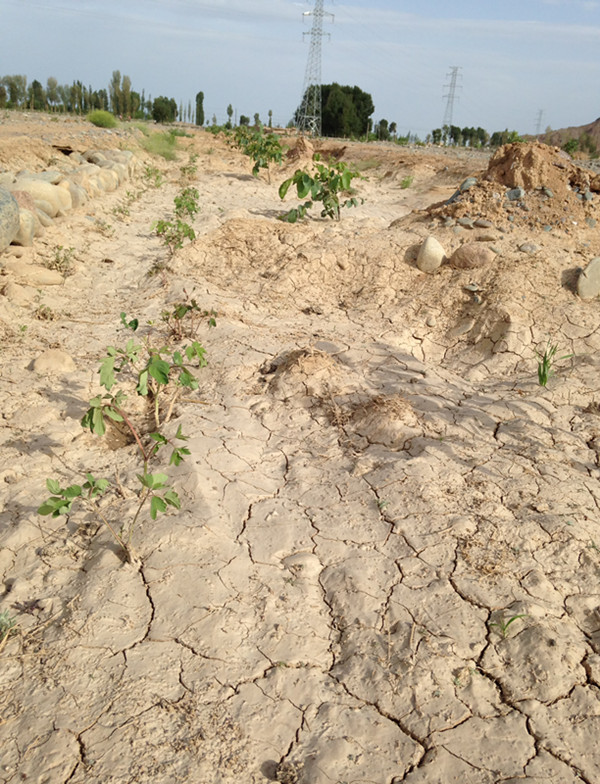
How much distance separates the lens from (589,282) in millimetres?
4336

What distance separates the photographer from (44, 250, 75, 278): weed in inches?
209

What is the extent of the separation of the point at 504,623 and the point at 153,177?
1060cm

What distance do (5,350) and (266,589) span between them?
2665 millimetres

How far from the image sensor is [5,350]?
12.6 feet

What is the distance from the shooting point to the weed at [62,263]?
17.5 feet

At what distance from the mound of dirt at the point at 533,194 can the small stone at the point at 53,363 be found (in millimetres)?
3783

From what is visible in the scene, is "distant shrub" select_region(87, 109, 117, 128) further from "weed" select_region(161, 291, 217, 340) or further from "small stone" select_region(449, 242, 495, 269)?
"small stone" select_region(449, 242, 495, 269)

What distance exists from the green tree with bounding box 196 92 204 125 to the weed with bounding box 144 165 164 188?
87.4 feet

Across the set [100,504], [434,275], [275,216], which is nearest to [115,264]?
[275,216]

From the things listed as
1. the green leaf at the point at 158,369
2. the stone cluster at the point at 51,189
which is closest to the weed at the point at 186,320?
the green leaf at the point at 158,369

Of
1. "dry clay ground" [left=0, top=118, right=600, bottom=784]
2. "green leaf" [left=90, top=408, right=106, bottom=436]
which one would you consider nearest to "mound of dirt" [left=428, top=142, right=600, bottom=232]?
"dry clay ground" [left=0, top=118, right=600, bottom=784]

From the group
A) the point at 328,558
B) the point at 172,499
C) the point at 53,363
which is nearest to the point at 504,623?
the point at 328,558

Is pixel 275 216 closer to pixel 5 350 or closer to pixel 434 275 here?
pixel 434 275

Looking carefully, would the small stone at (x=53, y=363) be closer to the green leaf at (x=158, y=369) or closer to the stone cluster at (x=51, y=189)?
the green leaf at (x=158, y=369)
